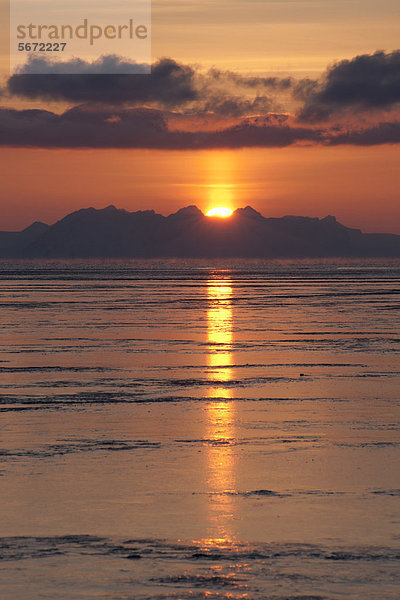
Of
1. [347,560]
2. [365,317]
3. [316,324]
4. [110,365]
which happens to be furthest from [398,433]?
[365,317]

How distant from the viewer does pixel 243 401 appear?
19469 mm

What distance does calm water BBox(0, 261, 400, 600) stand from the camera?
337 inches

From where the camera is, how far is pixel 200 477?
12383 mm

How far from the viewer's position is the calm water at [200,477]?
8570mm

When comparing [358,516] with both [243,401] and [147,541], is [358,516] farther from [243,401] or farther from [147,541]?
Result: [243,401]

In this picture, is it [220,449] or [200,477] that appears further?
[220,449]

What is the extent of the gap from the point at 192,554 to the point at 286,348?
2229cm

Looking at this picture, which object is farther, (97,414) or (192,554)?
(97,414)

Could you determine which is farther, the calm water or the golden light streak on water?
the golden light streak on water

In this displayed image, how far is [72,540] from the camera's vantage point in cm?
959

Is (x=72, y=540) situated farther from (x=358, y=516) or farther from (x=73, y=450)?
(x=73, y=450)

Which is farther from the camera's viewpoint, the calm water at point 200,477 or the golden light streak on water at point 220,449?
the golden light streak on water at point 220,449

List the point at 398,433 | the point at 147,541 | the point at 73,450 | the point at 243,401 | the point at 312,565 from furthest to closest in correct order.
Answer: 1. the point at 243,401
2. the point at 398,433
3. the point at 73,450
4. the point at 147,541
5. the point at 312,565

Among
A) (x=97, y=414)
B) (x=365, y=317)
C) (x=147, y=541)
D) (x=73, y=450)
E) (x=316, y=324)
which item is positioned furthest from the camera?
(x=365, y=317)
